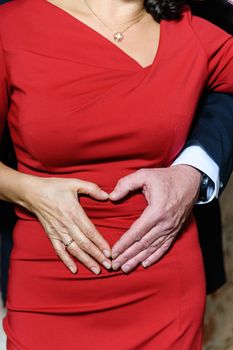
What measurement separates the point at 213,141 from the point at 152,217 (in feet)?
0.84

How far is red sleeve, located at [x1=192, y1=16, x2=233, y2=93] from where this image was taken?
1578 millimetres

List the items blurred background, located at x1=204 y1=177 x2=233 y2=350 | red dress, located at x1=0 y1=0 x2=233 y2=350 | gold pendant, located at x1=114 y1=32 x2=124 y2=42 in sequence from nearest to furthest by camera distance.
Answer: red dress, located at x1=0 y1=0 x2=233 y2=350 → gold pendant, located at x1=114 y1=32 x2=124 y2=42 → blurred background, located at x1=204 y1=177 x2=233 y2=350

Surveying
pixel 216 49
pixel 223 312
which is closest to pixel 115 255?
pixel 216 49

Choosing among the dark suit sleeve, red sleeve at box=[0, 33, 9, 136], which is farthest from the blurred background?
red sleeve at box=[0, 33, 9, 136]

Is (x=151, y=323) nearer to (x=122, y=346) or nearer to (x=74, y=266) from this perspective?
(x=122, y=346)

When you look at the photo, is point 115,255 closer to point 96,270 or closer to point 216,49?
point 96,270

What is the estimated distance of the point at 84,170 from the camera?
1.48 metres

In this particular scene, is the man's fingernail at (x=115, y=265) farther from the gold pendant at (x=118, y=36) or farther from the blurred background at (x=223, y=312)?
the blurred background at (x=223, y=312)

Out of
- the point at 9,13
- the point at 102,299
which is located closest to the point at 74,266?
the point at 102,299

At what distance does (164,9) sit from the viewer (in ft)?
5.26

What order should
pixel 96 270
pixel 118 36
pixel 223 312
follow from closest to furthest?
pixel 96 270
pixel 118 36
pixel 223 312

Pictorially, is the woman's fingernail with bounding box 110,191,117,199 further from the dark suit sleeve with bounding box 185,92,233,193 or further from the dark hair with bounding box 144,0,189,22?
the dark hair with bounding box 144,0,189,22

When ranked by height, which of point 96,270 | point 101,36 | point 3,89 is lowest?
point 96,270

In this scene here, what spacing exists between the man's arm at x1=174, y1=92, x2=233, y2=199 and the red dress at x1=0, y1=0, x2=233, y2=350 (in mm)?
87
